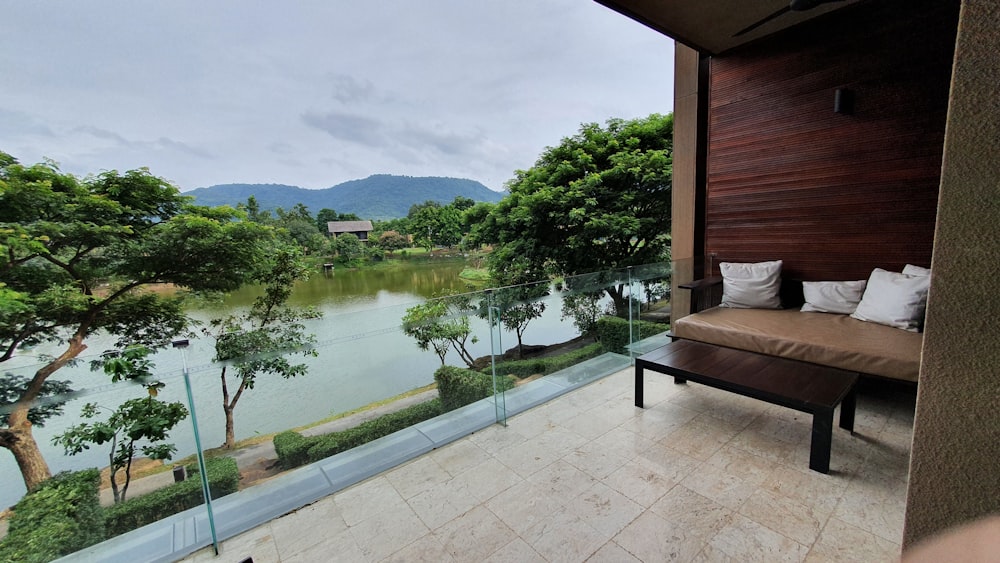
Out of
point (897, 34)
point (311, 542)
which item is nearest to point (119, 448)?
point (311, 542)

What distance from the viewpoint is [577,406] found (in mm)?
2930

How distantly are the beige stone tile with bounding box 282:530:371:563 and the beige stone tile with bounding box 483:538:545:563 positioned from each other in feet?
1.79

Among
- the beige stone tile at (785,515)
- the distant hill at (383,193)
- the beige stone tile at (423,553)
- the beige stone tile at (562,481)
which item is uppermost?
the distant hill at (383,193)

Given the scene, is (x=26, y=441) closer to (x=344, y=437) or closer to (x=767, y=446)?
(x=344, y=437)

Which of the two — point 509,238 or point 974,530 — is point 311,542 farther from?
point 509,238

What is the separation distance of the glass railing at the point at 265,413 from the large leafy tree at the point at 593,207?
4.89 m

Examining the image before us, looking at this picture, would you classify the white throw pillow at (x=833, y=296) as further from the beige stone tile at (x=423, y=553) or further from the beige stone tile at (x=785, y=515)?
the beige stone tile at (x=423, y=553)

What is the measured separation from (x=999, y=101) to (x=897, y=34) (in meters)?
3.47

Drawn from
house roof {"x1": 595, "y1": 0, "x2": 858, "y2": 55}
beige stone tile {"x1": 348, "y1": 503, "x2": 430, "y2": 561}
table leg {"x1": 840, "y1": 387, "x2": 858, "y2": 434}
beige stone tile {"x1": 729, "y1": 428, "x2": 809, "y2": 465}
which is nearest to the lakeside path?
beige stone tile {"x1": 348, "y1": 503, "x2": 430, "y2": 561}

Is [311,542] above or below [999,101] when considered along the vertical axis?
below

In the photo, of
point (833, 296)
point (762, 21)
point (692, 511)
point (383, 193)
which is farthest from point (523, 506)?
point (383, 193)

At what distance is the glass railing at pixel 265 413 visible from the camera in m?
1.77

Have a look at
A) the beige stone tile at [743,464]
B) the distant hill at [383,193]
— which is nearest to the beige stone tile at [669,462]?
the beige stone tile at [743,464]

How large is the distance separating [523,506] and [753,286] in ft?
10.1
